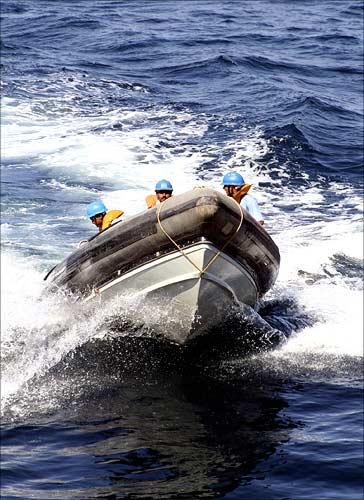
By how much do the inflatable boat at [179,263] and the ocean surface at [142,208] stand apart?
31 cm

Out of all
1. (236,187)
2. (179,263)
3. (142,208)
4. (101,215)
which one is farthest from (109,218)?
(142,208)

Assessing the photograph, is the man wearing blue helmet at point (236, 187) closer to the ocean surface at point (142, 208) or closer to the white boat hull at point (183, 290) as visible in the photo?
the white boat hull at point (183, 290)

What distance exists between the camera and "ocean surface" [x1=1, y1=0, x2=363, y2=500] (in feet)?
27.2

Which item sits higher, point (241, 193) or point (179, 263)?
point (241, 193)

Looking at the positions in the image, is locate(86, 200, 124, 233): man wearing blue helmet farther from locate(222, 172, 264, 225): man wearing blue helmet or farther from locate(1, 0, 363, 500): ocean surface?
locate(222, 172, 264, 225): man wearing blue helmet

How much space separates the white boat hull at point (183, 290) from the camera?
31.1ft

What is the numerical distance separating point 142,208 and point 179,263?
681 centimetres

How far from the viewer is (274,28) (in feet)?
101

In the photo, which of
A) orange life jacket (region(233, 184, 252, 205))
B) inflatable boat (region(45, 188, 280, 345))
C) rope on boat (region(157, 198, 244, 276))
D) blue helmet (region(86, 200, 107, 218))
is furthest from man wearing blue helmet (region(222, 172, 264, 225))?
blue helmet (region(86, 200, 107, 218))

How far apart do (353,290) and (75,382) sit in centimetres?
443

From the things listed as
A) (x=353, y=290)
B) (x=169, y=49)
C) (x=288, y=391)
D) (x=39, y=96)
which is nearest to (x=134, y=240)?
(x=288, y=391)

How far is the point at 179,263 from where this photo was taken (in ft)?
31.0

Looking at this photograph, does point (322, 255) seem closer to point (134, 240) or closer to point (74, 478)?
point (134, 240)

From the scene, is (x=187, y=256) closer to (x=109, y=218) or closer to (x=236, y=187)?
(x=236, y=187)
